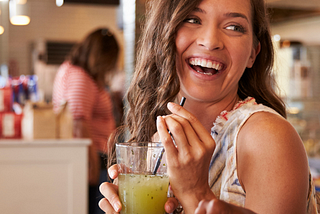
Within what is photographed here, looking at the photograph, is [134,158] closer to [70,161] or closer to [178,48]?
[178,48]

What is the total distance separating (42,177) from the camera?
10.2ft

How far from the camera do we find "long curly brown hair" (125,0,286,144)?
1.28 metres

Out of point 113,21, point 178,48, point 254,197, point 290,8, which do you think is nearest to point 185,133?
point 254,197

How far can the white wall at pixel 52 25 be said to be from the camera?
7.96 m

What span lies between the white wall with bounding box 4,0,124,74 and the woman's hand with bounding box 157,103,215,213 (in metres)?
7.11

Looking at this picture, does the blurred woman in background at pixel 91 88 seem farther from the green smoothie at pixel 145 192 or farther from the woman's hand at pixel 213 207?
the woman's hand at pixel 213 207

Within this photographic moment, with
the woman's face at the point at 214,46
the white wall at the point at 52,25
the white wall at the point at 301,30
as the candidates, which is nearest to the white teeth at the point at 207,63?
the woman's face at the point at 214,46

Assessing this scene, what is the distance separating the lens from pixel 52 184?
312 cm

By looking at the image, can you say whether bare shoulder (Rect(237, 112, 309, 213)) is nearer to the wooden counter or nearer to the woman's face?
the woman's face

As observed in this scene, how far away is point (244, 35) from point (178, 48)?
23cm

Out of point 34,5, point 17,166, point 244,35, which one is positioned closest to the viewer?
point 244,35

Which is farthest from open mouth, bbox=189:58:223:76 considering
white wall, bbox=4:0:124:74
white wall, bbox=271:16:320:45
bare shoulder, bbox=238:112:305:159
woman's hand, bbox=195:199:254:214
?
white wall, bbox=4:0:124:74

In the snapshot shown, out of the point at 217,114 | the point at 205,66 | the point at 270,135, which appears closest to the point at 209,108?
the point at 217,114

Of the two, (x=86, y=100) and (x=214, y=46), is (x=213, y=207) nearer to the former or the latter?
(x=214, y=46)
